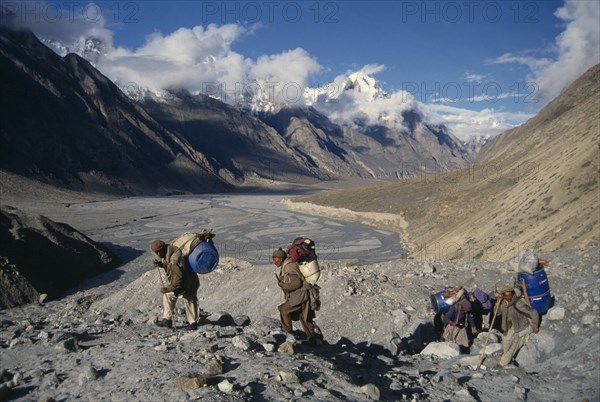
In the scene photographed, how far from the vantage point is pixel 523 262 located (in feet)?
24.4

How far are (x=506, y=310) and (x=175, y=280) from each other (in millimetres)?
5359

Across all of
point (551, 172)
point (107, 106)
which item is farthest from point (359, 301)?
point (107, 106)

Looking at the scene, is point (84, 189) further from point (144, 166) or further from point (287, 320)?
point (287, 320)

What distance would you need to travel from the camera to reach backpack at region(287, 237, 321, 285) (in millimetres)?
6844

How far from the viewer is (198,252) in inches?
276

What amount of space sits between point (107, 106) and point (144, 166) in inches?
866

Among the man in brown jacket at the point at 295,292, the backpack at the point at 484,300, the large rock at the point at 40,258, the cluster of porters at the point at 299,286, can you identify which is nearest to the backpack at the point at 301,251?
the cluster of porters at the point at 299,286

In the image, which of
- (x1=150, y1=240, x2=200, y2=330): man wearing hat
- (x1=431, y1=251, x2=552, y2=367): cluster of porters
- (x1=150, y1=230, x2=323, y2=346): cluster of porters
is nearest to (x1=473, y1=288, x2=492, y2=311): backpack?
(x1=431, y1=251, x2=552, y2=367): cluster of porters

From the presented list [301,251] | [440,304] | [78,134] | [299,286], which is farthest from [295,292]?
[78,134]

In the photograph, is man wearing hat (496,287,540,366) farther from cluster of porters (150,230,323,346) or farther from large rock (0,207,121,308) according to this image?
large rock (0,207,121,308)

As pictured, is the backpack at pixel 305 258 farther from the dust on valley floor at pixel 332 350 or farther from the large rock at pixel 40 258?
the large rock at pixel 40 258

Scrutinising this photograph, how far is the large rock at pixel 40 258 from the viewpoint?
59.2 feet

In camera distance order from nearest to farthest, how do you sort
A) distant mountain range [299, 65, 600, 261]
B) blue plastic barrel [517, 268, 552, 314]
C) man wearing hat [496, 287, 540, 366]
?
man wearing hat [496, 287, 540, 366]
blue plastic barrel [517, 268, 552, 314]
distant mountain range [299, 65, 600, 261]

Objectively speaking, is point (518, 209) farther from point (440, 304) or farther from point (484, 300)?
point (440, 304)
